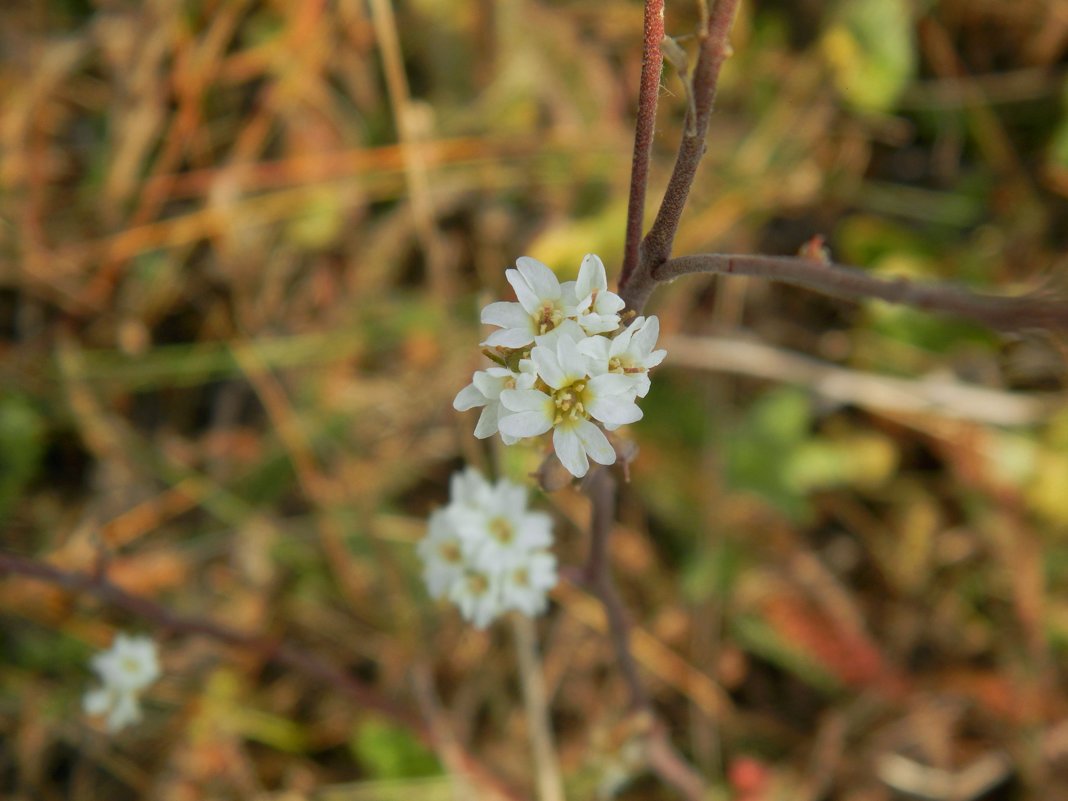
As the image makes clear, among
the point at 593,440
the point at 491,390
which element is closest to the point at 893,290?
the point at 593,440

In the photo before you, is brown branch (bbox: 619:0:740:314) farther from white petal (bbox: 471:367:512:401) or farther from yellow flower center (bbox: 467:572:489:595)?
yellow flower center (bbox: 467:572:489:595)

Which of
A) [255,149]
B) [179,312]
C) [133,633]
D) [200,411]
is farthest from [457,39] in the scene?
[133,633]

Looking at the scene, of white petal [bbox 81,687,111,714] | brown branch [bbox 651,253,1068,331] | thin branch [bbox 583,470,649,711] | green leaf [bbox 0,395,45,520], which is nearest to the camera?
brown branch [bbox 651,253,1068,331]

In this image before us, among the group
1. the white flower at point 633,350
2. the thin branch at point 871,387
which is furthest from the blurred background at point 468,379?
the white flower at point 633,350

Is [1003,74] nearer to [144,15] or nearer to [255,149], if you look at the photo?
[255,149]

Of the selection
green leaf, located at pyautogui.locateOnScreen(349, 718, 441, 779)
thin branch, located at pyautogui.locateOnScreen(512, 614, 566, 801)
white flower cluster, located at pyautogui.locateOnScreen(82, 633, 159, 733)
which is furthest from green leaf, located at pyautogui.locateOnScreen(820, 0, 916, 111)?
white flower cluster, located at pyautogui.locateOnScreen(82, 633, 159, 733)

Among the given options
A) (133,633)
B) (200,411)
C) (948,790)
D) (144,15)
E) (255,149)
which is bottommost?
(948,790)
